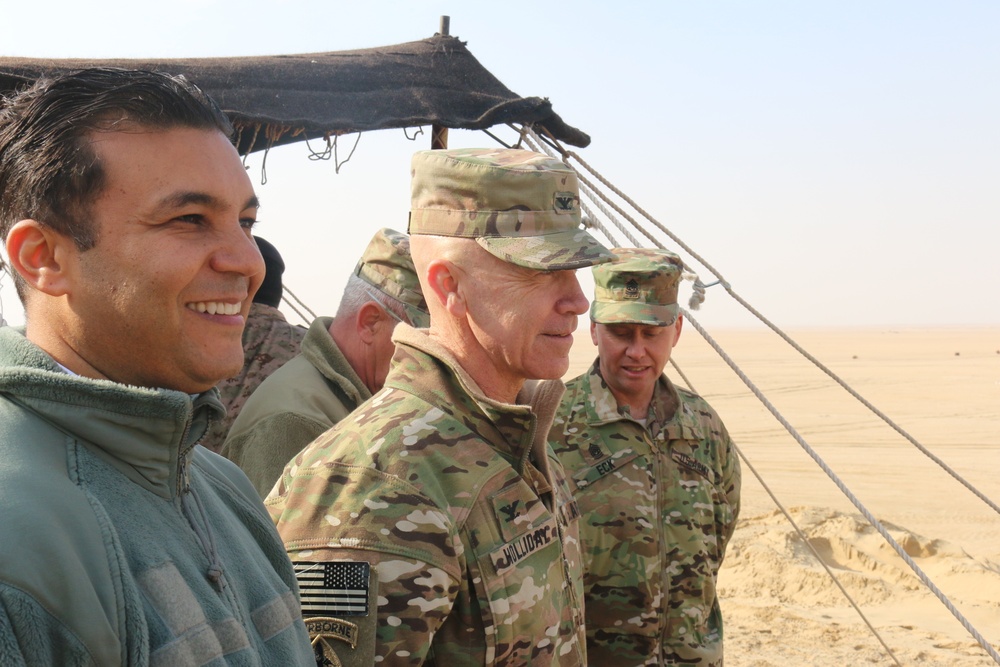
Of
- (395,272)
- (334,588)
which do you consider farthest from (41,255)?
(395,272)

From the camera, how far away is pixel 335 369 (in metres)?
2.99

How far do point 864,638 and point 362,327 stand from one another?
5.17m

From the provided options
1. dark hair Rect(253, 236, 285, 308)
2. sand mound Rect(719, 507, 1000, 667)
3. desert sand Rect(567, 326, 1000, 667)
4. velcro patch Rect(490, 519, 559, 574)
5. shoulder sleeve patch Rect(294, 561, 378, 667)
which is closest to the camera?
shoulder sleeve patch Rect(294, 561, 378, 667)

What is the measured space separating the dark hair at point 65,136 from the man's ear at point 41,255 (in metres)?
0.01

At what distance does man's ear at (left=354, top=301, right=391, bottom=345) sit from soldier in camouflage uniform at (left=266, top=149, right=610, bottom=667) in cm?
89

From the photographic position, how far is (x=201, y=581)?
118 centimetres

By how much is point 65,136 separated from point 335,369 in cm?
185

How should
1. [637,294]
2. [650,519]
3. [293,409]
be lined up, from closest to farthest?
[293,409]
[650,519]
[637,294]

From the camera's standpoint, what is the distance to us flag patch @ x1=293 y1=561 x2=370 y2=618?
1.78 meters

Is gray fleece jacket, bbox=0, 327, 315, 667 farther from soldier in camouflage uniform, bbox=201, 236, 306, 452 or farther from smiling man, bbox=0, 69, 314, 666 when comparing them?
soldier in camouflage uniform, bbox=201, 236, 306, 452

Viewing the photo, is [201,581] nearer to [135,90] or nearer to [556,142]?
[135,90]

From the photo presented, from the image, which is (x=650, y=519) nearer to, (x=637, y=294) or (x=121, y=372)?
(x=637, y=294)

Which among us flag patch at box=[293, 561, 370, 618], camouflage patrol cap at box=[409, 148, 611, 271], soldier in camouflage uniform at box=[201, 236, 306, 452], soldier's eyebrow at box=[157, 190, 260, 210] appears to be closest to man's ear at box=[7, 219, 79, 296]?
soldier's eyebrow at box=[157, 190, 260, 210]

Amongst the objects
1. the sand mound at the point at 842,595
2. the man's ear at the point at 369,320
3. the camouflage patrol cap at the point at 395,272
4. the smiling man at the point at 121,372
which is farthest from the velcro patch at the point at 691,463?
the sand mound at the point at 842,595
